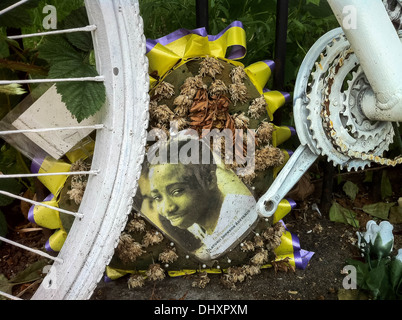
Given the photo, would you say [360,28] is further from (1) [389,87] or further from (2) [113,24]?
(2) [113,24]

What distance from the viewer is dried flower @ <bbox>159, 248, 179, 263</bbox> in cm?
113

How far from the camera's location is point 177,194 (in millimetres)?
1115

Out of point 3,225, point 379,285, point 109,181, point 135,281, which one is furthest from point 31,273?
point 379,285

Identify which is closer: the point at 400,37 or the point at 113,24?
the point at 113,24

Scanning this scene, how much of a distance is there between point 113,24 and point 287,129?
1.81ft

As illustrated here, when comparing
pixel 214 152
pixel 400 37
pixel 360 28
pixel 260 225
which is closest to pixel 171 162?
A: pixel 214 152

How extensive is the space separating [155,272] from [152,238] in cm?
9

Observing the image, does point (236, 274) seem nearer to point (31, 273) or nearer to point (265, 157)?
point (265, 157)

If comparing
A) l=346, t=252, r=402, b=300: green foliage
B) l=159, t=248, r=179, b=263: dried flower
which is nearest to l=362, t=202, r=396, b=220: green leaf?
l=346, t=252, r=402, b=300: green foliage

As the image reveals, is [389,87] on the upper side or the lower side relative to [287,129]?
upper

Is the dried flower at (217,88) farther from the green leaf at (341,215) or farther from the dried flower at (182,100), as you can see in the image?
the green leaf at (341,215)

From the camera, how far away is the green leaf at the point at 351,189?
5.02 feet

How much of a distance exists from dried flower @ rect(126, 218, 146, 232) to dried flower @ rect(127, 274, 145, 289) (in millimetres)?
136
